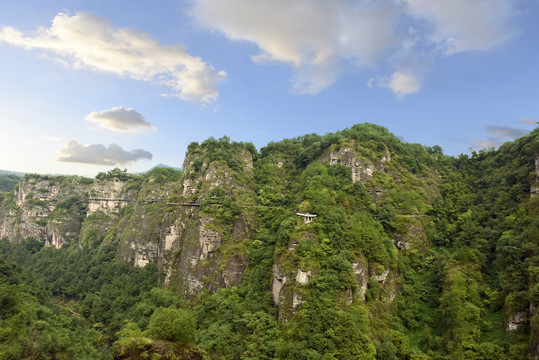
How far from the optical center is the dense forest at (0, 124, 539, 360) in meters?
29.7

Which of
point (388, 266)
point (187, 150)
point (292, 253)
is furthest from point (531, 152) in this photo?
point (187, 150)

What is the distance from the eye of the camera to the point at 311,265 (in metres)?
33.7

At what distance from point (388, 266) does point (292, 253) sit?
482 inches

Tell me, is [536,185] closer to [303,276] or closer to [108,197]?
[303,276]

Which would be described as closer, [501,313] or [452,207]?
[501,313]

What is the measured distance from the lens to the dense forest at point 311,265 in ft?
97.4

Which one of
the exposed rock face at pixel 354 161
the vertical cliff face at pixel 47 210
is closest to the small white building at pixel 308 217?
the exposed rock face at pixel 354 161

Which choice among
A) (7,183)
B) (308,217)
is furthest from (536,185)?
(7,183)

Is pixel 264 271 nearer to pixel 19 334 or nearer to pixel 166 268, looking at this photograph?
pixel 166 268

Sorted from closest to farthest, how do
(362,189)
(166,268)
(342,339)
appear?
(342,339) < (362,189) < (166,268)

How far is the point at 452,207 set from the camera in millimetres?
48312

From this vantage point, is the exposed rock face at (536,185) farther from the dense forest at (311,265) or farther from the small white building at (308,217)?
the small white building at (308,217)

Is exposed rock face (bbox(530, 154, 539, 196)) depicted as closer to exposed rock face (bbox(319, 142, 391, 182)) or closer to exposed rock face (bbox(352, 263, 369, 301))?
exposed rock face (bbox(319, 142, 391, 182))

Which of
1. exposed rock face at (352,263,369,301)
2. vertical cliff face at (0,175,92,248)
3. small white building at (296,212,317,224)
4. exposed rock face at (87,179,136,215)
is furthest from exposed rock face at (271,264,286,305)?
vertical cliff face at (0,175,92,248)
